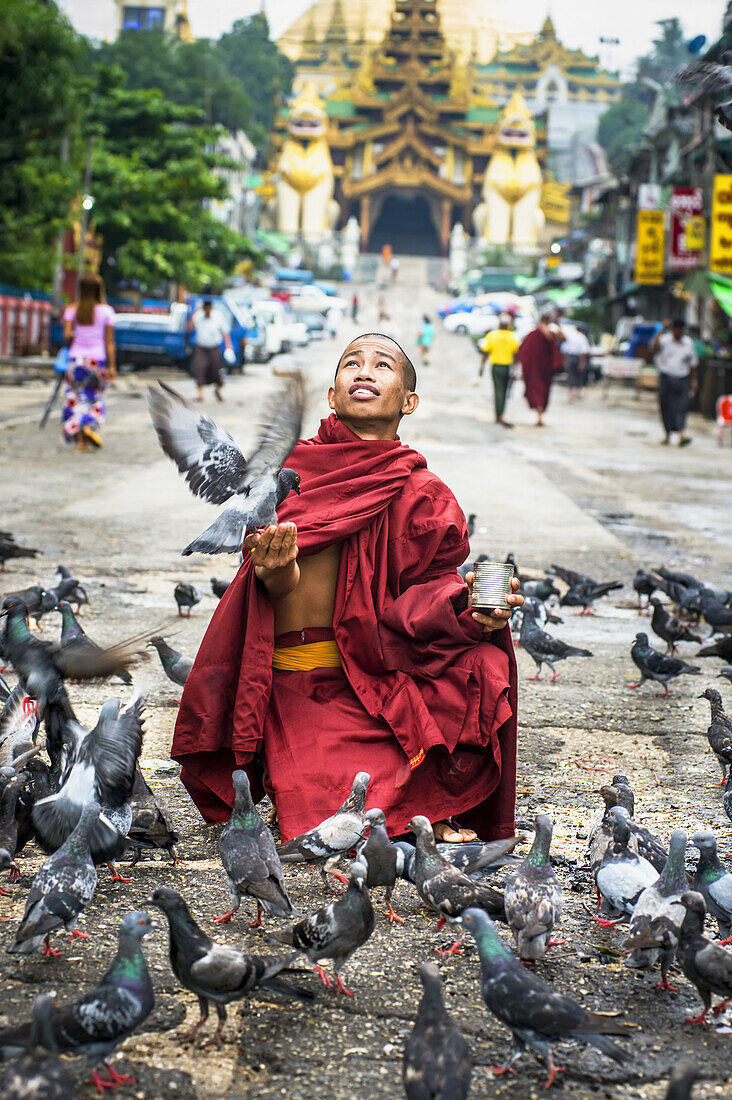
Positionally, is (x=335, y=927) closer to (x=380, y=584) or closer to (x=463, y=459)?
(x=380, y=584)

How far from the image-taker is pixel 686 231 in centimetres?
2938

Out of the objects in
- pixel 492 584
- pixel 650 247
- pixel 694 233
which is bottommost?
pixel 492 584

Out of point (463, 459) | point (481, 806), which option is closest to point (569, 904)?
point (481, 806)

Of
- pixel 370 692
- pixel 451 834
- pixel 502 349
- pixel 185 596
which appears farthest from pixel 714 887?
pixel 502 349

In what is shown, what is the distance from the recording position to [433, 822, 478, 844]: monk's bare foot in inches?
159

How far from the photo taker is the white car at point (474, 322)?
4541 cm

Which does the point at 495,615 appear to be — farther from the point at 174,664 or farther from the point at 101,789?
the point at 174,664

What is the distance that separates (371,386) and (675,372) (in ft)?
47.3

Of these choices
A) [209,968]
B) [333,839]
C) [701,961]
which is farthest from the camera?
[333,839]

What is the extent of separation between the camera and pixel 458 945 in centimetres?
349

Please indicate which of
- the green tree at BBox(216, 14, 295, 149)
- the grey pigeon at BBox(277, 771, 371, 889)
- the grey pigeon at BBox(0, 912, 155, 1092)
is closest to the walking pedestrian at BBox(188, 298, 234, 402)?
the grey pigeon at BBox(277, 771, 371, 889)

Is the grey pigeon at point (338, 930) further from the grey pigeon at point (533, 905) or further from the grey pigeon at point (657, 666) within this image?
the grey pigeon at point (657, 666)

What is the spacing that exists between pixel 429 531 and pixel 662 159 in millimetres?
43526

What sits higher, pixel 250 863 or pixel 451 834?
pixel 250 863
